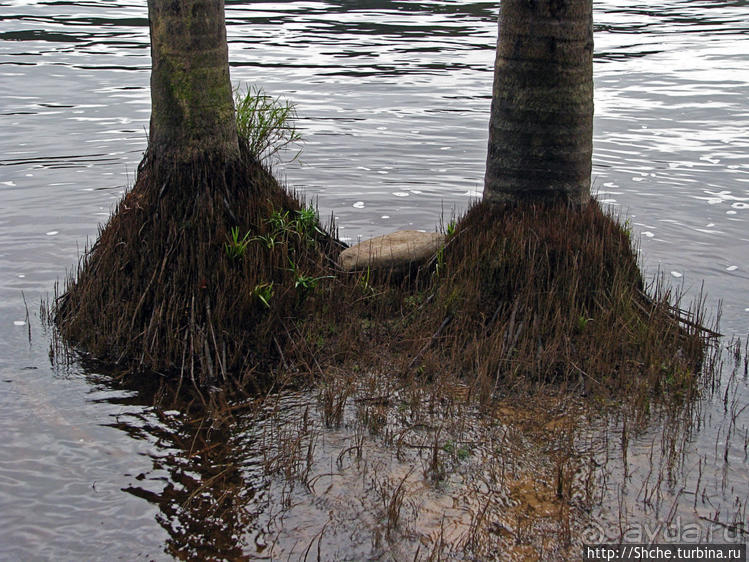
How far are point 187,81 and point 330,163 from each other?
569cm

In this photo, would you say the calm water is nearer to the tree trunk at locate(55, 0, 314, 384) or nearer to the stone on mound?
the tree trunk at locate(55, 0, 314, 384)

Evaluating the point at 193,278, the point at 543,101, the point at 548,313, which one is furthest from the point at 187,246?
the point at 543,101

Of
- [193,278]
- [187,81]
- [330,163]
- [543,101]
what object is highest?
[187,81]

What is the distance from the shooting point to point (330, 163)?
40.3 feet

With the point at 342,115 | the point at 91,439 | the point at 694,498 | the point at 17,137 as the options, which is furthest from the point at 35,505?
the point at 342,115

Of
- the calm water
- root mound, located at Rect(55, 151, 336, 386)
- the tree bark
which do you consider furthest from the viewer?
the tree bark

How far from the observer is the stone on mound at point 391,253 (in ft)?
23.5

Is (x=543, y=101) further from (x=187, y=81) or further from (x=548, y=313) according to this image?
(x=187, y=81)

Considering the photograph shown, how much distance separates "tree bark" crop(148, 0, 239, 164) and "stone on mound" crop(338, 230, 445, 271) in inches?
51.7

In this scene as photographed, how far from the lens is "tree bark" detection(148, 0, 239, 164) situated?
661 cm

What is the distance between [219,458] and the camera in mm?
5168

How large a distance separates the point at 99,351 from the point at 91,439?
122 cm

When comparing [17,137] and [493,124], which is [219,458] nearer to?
[493,124]

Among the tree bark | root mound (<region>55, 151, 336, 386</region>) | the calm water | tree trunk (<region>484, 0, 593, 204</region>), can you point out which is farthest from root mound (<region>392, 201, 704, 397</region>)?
the tree bark
